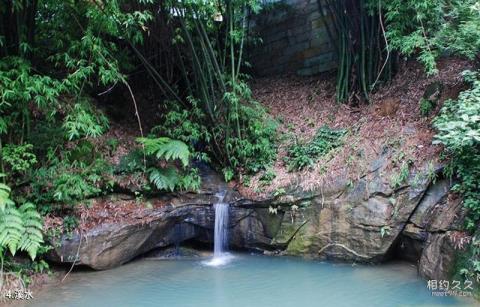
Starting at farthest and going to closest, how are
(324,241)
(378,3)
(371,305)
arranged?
(378,3) → (324,241) → (371,305)

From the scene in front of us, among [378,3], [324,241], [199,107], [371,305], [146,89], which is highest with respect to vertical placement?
[378,3]

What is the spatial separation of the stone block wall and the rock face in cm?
361

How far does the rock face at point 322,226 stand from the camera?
4410mm

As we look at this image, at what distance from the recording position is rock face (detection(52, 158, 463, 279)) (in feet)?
14.5

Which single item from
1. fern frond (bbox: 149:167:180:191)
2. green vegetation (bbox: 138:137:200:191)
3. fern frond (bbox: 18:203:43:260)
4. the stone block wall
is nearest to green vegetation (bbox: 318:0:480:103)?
the stone block wall

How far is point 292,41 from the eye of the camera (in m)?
8.34

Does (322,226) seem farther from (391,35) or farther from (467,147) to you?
(391,35)

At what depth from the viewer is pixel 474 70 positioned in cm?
518

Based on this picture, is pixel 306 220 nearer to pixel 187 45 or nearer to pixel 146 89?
pixel 187 45

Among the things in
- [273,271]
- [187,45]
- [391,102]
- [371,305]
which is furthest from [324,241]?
[187,45]

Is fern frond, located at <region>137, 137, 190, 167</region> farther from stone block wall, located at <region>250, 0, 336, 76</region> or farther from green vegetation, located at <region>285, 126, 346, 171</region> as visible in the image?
stone block wall, located at <region>250, 0, 336, 76</region>

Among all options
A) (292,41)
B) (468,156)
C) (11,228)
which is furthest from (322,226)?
(292,41)

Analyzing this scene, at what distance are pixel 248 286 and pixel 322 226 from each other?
1.31 meters

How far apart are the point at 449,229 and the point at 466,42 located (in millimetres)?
2462
